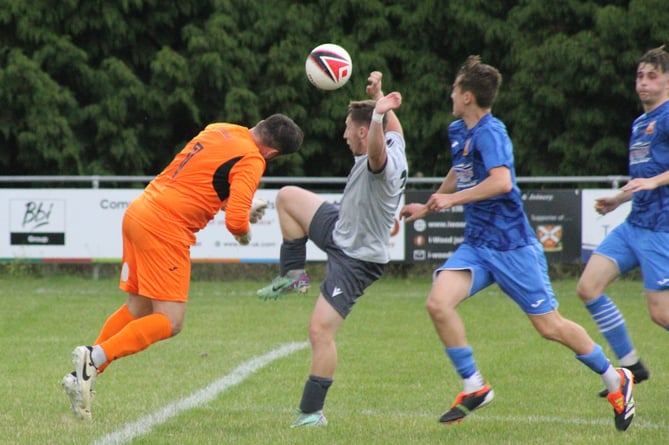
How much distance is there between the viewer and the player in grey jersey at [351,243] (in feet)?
22.5

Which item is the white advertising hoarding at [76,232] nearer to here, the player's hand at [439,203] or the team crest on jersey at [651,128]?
the team crest on jersey at [651,128]

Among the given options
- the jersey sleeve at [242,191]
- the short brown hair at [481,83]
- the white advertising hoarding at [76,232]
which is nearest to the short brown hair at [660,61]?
the short brown hair at [481,83]

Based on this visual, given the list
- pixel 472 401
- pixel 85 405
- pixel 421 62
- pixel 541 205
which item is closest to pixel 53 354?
pixel 85 405

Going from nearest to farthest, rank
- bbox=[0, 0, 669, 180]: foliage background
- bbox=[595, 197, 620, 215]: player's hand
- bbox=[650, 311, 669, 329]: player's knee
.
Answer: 1. bbox=[650, 311, 669, 329]: player's knee
2. bbox=[595, 197, 620, 215]: player's hand
3. bbox=[0, 0, 669, 180]: foliage background

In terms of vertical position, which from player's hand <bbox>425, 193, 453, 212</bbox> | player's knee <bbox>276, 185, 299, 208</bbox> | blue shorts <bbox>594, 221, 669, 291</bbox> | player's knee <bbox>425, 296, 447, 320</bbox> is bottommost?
player's knee <bbox>425, 296, 447, 320</bbox>

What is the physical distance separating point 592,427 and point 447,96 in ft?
46.8

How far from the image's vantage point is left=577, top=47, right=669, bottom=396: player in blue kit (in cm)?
766

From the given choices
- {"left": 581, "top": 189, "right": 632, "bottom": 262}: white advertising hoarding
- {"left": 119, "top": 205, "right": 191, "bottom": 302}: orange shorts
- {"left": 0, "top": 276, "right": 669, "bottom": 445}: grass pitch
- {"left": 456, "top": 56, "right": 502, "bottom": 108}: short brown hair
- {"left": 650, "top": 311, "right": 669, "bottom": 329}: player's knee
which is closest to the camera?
{"left": 0, "top": 276, "right": 669, "bottom": 445}: grass pitch

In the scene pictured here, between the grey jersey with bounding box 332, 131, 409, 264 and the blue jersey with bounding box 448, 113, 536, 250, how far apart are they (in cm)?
40

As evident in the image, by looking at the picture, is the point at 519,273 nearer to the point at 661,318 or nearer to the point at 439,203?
the point at 439,203

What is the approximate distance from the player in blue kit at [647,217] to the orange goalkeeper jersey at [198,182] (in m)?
2.50

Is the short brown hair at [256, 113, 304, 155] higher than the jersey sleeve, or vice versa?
the short brown hair at [256, 113, 304, 155]

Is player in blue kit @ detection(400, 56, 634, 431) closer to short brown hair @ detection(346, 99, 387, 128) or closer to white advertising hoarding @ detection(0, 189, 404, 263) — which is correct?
short brown hair @ detection(346, 99, 387, 128)

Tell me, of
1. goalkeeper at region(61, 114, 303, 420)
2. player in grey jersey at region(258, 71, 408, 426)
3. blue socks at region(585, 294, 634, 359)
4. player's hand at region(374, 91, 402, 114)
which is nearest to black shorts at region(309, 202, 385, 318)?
player in grey jersey at region(258, 71, 408, 426)
